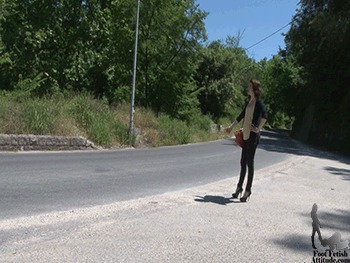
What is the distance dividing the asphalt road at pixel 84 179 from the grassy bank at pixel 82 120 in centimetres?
263

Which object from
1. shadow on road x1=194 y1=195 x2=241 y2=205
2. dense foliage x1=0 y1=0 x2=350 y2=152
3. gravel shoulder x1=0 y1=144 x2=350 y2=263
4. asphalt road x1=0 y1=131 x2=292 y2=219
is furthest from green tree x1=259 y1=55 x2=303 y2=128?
gravel shoulder x1=0 y1=144 x2=350 y2=263

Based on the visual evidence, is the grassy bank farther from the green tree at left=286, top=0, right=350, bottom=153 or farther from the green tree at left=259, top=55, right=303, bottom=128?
the green tree at left=259, top=55, right=303, bottom=128

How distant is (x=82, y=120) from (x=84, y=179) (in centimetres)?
900

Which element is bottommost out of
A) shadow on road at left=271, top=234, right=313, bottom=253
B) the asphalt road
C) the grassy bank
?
the asphalt road

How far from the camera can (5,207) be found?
585 cm

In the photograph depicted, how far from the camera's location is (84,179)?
8.57 meters

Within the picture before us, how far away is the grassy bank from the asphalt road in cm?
263

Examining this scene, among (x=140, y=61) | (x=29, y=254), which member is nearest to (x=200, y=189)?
(x=29, y=254)

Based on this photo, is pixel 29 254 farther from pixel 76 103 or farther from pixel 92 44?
pixel 92 44

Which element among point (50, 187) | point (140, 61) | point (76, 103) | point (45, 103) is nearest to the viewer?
point (50, 187)

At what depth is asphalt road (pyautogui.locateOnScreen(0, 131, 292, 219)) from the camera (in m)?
6.41

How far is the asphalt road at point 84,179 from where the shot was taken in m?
6.41

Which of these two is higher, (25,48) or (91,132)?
(25,48)

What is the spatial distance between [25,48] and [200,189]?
80.2 feet
